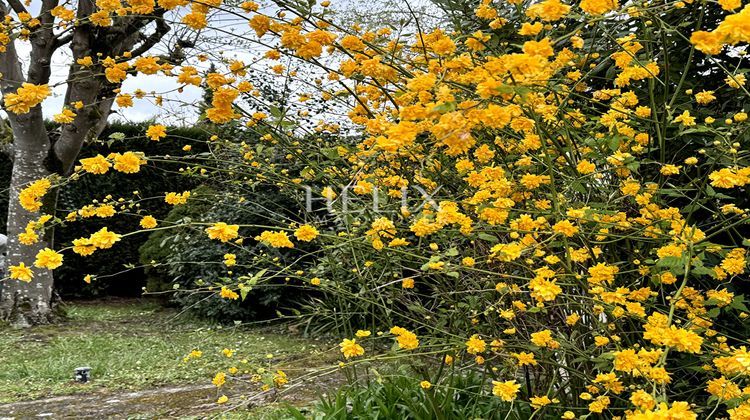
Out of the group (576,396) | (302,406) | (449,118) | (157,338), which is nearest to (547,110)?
(449,118)

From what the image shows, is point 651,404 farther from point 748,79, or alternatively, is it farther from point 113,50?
point 113,50

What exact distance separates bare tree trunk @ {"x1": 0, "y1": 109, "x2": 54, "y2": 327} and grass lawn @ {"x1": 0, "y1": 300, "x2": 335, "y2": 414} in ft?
0.86

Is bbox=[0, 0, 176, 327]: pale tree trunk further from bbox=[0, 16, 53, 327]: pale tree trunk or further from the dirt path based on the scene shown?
the dirt path

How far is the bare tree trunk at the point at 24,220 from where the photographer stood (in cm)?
693

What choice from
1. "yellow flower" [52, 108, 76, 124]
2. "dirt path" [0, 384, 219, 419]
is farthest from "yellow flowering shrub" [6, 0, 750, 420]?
"dirt path" [0, 384, 219, 419]

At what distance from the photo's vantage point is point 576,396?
8.34 feet

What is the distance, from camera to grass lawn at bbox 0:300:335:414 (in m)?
4.81

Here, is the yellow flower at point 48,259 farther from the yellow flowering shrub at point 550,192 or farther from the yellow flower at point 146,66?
the yellow flower at point 146,66

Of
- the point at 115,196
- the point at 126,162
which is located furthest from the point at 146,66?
the point at 115,196

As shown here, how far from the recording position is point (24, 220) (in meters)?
7.01

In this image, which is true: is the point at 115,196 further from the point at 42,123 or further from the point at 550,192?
the point at 550,192

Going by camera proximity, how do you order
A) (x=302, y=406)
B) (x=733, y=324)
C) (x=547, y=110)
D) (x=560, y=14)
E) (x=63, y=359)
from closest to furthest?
(x=560, y=14), (x=547, y=110), (x=733, y=324), (x=302, y=406), (x=63, y=359)

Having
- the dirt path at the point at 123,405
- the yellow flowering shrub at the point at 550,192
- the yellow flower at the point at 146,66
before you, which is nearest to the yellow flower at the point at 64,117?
the yellow flowering shrub at the point at 550,192

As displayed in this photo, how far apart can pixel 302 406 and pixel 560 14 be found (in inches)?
116
